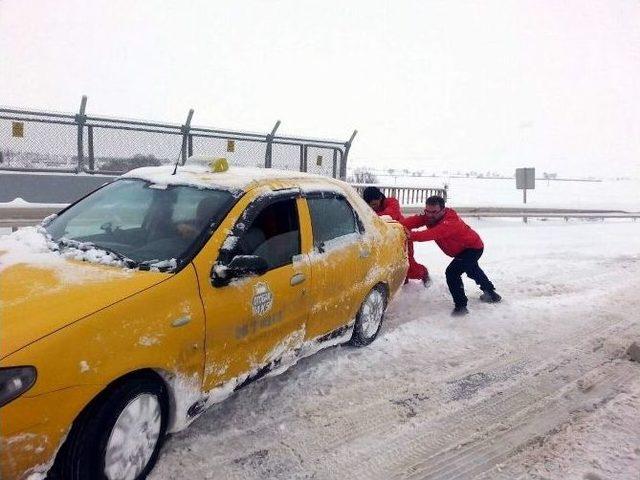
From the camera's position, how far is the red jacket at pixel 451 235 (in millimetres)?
6066

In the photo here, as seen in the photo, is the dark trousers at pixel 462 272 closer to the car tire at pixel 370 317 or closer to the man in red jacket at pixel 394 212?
the man in red jacket at pixel 394 212

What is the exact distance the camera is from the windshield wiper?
2.90 m

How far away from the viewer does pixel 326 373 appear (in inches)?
161

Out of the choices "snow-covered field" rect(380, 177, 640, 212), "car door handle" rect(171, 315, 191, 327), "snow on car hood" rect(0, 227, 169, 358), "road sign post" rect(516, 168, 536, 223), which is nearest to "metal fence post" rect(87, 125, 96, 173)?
"snow on car hood" rect(0, 227, 169, 358)

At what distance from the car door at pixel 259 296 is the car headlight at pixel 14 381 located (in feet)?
3.19

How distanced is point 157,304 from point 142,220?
1.13 m

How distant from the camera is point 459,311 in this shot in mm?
6004

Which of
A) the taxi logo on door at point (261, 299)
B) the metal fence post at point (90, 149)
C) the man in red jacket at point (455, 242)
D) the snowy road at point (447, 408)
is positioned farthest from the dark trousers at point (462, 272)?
the metal fence post at point (90, 149)

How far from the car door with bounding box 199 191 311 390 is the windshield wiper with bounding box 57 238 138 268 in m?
0.46

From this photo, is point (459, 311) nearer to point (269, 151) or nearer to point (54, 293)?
point (54, 293)

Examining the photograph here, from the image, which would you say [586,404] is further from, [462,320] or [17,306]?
[17,306]

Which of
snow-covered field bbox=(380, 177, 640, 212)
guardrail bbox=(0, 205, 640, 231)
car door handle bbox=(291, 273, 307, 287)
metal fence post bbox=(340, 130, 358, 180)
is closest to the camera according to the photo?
car door handle bbox=(291, 273, 307, 287)

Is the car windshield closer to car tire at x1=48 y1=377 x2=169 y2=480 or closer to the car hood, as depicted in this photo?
the car hood

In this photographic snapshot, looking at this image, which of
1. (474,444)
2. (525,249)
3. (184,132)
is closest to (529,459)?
(474,444)
